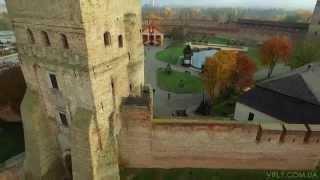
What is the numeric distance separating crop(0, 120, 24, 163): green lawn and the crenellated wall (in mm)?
10647

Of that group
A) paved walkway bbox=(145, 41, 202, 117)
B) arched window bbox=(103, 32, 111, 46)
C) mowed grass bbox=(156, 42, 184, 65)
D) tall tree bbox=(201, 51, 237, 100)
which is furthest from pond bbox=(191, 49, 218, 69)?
arched window bbox=(103, 32, 111, 46)

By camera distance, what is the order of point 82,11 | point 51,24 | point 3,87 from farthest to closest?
point 3,87
point 51,24
point 82,11

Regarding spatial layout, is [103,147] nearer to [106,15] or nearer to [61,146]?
[61,146]

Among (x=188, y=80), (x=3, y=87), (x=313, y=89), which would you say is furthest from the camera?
(x=188, y=80)

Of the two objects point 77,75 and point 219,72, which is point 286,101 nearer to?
point 219,72

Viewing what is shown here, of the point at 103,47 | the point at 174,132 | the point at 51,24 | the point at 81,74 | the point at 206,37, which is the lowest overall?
the point at 206,37

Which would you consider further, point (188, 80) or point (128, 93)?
point (188, 80)

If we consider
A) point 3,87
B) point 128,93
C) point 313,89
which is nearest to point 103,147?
point 128,93

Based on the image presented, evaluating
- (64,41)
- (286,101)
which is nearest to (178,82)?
(286,101)

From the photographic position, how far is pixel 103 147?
12.9m

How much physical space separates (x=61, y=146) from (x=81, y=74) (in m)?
5.68

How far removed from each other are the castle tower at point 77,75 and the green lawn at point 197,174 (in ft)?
4.36

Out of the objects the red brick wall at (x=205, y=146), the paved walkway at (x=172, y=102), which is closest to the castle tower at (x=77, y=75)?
the red brick wall at (x=205, y=146)

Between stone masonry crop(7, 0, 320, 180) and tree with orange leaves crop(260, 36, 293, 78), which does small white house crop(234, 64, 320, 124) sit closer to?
stone masonry crop(7, 0, 320, 180)
